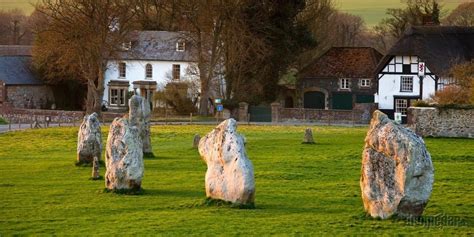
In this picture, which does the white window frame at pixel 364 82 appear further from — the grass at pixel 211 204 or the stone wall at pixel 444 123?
the grass at pixel 211 204

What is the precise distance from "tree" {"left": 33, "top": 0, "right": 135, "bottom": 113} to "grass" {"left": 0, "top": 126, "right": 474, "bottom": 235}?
101 feet

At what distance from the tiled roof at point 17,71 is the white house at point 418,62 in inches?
1235

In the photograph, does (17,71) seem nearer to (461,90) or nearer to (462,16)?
(461,90)

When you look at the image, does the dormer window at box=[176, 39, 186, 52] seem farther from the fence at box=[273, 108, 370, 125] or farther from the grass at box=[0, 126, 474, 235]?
the grass at box=[0, 126, 474, 235]

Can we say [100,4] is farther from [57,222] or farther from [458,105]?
[57,222]

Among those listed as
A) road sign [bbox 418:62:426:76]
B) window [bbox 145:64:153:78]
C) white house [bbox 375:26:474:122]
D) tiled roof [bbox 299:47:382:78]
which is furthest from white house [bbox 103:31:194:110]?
road sign [bbox 418:62:426:76]

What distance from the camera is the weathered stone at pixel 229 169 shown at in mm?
24422

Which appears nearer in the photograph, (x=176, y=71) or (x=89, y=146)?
(x=89, y=146)

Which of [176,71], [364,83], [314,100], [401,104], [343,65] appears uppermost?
[343,65]

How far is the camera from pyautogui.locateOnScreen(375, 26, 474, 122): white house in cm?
7988

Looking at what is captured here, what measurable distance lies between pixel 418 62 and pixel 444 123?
2757 cm

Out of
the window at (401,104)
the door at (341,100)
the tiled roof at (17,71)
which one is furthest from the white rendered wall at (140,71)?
the window at (401,104)

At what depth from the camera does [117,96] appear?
92438 millimetres

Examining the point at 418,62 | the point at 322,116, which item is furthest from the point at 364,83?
the point at 322,116
